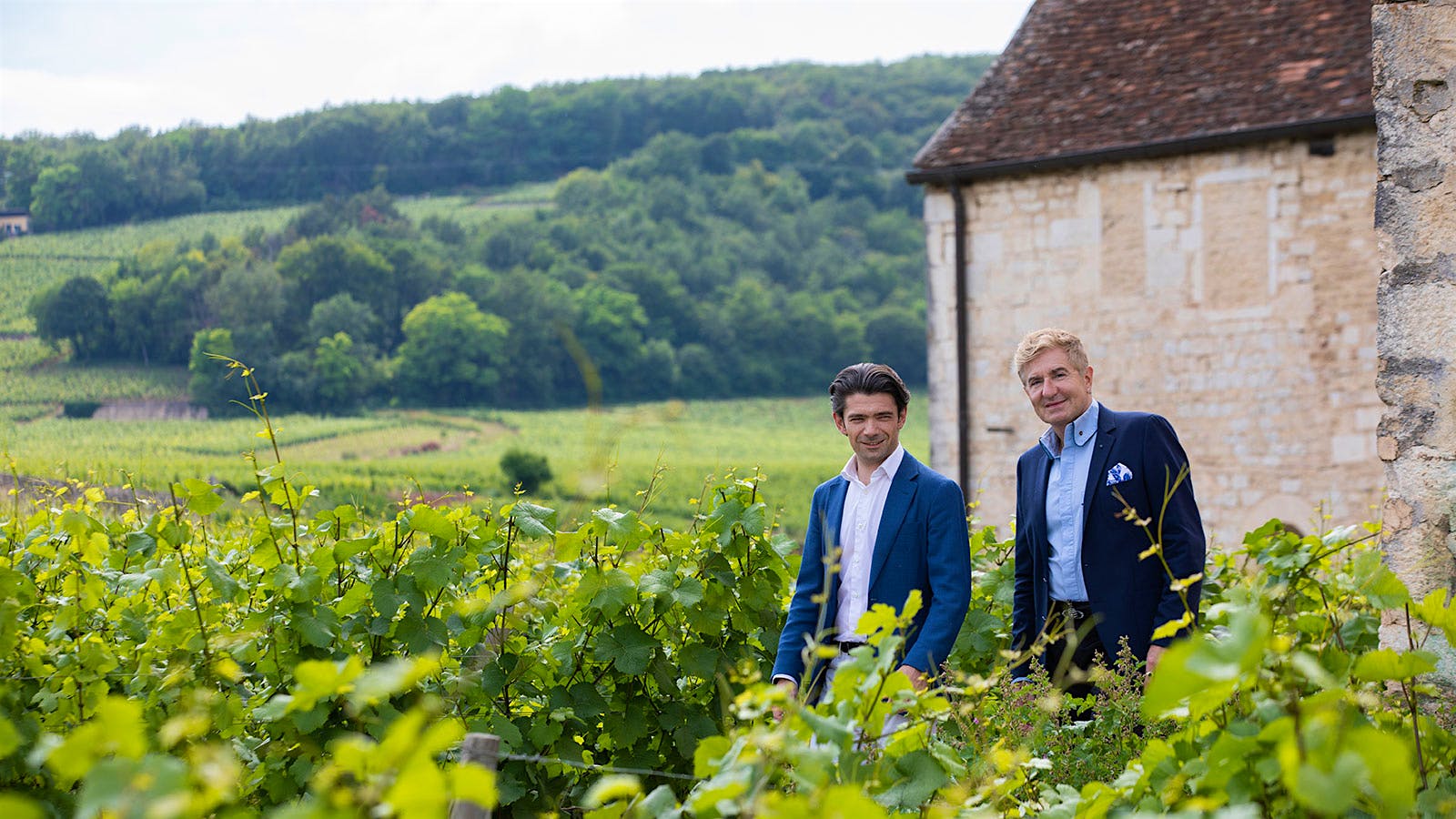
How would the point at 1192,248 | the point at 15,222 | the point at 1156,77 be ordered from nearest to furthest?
the point at 1192,248
the point at 1156,77
the point at 15,222

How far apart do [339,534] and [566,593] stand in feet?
2.32

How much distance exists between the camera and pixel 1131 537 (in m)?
3.49

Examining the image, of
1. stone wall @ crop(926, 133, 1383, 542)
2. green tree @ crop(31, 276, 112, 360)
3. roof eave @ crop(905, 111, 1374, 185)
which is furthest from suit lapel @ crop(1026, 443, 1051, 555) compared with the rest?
green tree @ crop(31, 276, 112, 360)

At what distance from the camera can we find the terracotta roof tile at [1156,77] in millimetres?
11641

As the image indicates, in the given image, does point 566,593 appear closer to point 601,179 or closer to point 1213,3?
point 1213,3

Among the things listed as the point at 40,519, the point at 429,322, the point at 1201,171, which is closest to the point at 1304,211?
the point at 1201,171

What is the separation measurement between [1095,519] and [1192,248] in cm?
947

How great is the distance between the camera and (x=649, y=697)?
3.58 meters

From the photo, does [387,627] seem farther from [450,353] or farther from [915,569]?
[450,353]

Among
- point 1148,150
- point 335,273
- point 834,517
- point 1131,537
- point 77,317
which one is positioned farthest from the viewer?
point 335,273

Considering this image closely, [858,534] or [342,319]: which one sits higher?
[858,534]

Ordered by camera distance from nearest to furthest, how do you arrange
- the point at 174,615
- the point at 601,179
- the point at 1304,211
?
1. the point at 174,615
2. the point at 1304,211
3. the point at 601,179

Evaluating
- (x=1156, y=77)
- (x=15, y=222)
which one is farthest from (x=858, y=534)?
(x=15, y=222)

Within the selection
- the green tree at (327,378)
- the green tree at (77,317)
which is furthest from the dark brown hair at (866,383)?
the green tree at (327,378)
